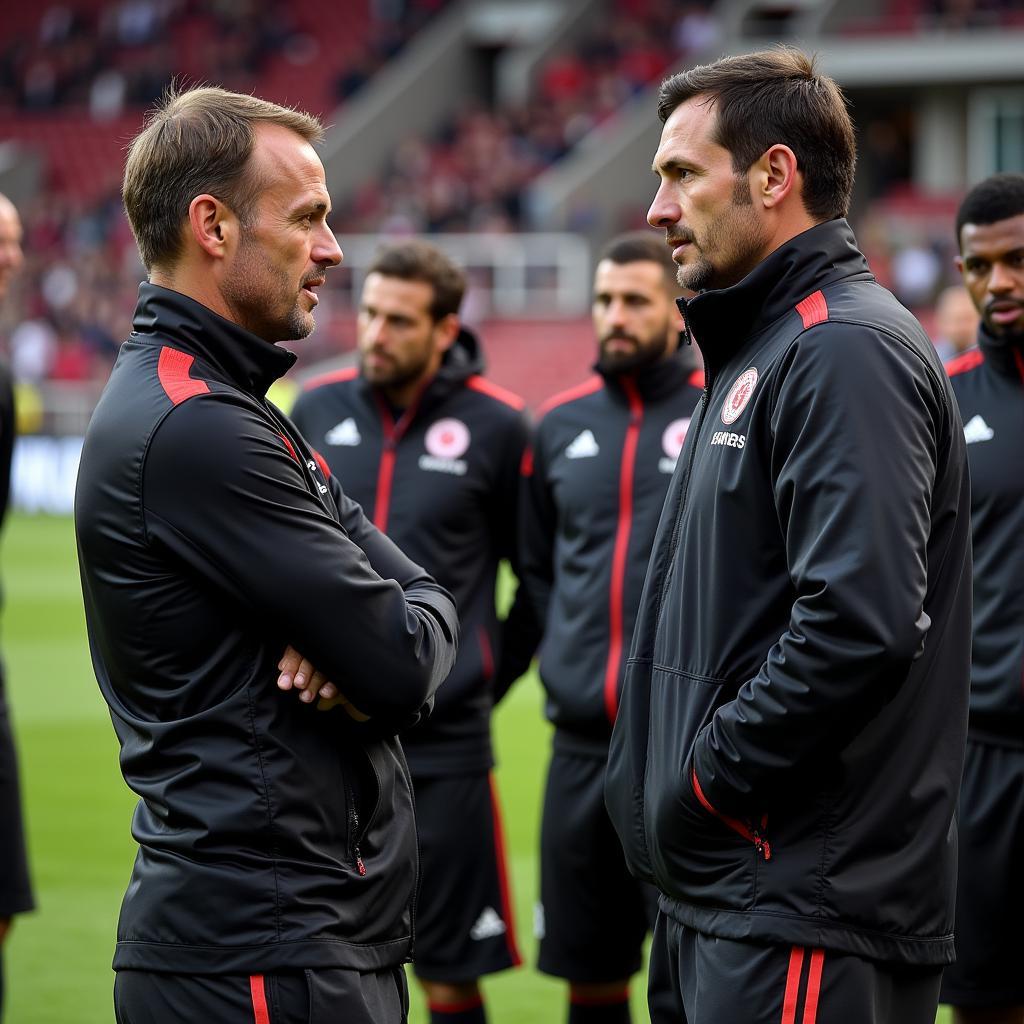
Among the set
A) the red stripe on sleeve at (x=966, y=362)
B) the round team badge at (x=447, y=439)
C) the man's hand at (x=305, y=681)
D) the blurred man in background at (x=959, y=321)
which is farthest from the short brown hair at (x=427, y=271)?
the blurred man in background at (x=959, y=321)

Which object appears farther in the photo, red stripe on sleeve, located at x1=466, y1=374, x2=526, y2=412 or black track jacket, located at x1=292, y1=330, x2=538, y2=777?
red stripe on sleeve, located at x1=466, y1=374, x2=526, y2=412

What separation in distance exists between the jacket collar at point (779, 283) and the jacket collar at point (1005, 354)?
1.45 m

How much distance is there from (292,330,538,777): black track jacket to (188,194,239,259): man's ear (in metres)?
2.29

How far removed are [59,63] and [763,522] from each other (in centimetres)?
3545

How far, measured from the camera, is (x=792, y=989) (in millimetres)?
2631

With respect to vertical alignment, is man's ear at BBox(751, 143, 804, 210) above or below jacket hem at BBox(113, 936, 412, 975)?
above

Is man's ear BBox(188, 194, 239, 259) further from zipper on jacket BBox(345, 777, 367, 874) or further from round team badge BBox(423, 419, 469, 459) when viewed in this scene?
round team badge BBox(423, 419, 469, 459)

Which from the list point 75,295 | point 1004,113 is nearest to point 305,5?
point 75,295

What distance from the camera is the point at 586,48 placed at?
3161 cm

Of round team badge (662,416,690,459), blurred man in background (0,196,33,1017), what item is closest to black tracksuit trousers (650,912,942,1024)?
round team badge (662,416,690,459)

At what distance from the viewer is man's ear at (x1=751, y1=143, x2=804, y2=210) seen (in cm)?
286

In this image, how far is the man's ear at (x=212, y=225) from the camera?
2781 mm

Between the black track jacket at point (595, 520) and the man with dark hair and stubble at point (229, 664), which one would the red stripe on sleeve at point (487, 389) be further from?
the man with dark hair and stubble at point (229, 664)

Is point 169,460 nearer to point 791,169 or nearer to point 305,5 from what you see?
point 791,169
